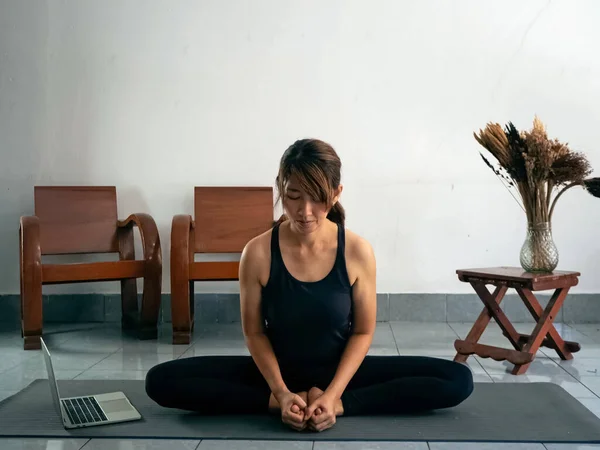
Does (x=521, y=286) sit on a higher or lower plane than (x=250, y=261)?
lower

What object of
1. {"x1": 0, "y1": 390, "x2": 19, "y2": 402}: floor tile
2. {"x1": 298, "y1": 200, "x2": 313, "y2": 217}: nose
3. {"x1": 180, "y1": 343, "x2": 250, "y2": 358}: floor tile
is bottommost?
{"x1": 180, "y1": 343, "x2": 250, "y2": 358}: floor tile

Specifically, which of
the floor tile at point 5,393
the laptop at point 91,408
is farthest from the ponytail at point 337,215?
the floor tile at point 5,393

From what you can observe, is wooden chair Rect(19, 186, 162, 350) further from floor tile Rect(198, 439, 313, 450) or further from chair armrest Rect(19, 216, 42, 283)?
floor tile Rect(198, 439, 313, 450)

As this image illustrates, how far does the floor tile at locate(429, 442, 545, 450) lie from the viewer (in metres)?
1.82

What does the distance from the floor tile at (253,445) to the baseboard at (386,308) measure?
2117mm

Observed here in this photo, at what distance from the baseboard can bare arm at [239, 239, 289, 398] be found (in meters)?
1.98

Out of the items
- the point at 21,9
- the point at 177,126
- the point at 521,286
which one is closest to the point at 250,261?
the point at 521,286

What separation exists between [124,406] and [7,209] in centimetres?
227

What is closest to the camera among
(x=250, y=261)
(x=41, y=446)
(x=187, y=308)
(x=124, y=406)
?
(x=41, y=446)

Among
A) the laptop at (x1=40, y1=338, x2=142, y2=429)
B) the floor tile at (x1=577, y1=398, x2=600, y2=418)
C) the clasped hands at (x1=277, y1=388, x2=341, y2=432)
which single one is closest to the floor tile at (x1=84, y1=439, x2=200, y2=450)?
the laptop at (x1=40, y1=338, x2=142, y2=429)

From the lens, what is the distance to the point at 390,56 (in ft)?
12.9

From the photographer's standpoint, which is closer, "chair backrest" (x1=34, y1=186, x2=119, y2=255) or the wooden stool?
the wooden stool

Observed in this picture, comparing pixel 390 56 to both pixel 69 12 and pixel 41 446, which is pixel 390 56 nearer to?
pixel 69 12

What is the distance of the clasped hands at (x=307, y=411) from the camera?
6.14ft
